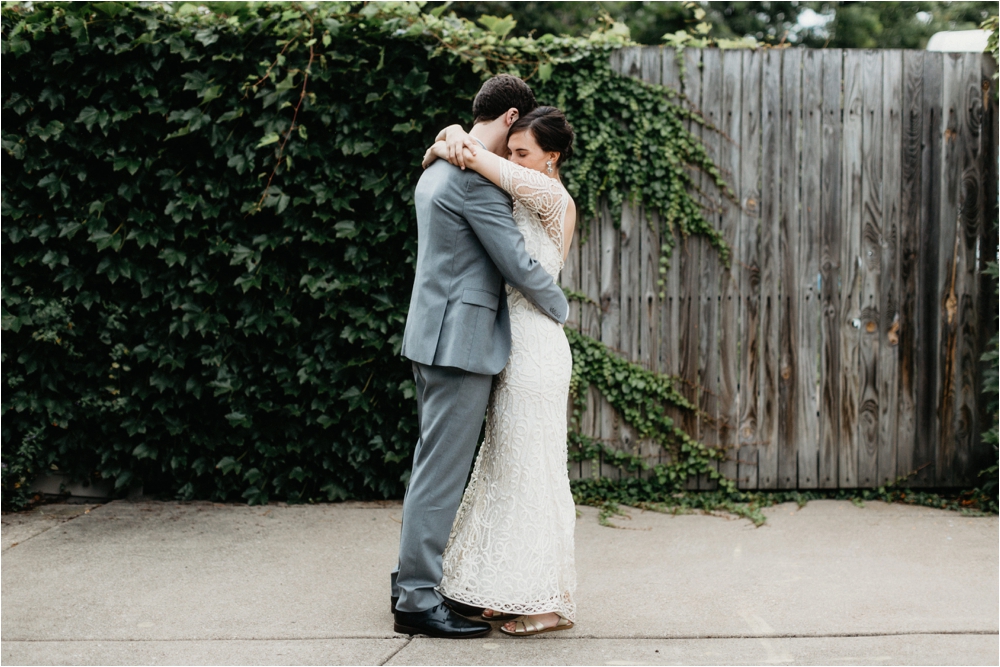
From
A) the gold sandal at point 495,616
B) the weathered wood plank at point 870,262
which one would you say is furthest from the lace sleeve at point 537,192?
the weathered wood plank at point 870,262

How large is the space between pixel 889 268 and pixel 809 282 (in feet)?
1.52

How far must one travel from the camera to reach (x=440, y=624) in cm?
292

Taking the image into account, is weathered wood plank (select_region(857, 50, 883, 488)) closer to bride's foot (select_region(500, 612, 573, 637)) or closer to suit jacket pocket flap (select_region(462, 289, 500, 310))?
bride's foot (select_region(500, 612, 573, 637))

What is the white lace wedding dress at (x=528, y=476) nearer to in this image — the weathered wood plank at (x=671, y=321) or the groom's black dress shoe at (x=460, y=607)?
the groom's black dress shoe at (x=460, y=607)

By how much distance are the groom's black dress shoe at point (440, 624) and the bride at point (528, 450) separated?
7 cm

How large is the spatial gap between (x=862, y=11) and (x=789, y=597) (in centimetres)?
1161

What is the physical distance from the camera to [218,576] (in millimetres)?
3549

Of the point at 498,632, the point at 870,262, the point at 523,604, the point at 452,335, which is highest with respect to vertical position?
the point at 870,262

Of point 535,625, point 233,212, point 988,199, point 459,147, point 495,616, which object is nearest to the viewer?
point 459,147

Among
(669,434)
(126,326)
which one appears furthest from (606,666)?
(126,326)

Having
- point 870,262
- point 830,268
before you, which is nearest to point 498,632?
point 830,268

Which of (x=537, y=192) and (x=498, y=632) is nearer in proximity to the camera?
(x=537, y=192)

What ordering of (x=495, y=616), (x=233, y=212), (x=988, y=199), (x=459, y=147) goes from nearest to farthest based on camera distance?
(x=459, y=147) → (x=495, y=616) → (x=233, y=212) → (x=988, y=199)

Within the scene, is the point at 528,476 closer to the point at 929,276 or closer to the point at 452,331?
the point at 452,331
